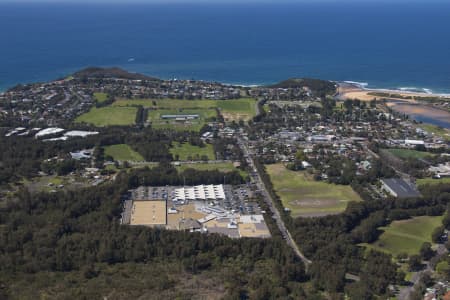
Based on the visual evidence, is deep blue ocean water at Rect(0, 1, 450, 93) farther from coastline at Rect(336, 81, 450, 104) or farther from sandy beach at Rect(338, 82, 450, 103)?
sandy beach at Rect(338, 82, 450, 103)

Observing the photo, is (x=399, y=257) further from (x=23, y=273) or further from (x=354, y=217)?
(x=23, y=273)

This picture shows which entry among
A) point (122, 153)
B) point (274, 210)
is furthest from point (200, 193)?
point (122, 153)

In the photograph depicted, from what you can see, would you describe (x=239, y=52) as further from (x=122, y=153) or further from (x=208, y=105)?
(x=122, y=153)

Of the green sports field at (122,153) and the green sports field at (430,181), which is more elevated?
the green sports field at (122,153)

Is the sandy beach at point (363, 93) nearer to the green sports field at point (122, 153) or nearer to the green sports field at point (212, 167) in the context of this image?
the green sports field at point (212, 167)

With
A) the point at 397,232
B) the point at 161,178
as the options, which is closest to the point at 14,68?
the point at 161,178

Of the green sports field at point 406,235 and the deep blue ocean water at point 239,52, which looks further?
the deep blue ocean water at point 239,52

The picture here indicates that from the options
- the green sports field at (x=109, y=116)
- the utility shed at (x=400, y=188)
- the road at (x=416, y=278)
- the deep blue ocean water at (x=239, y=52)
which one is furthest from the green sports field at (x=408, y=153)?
the deep blue ocean water at (x=239, y=52)
